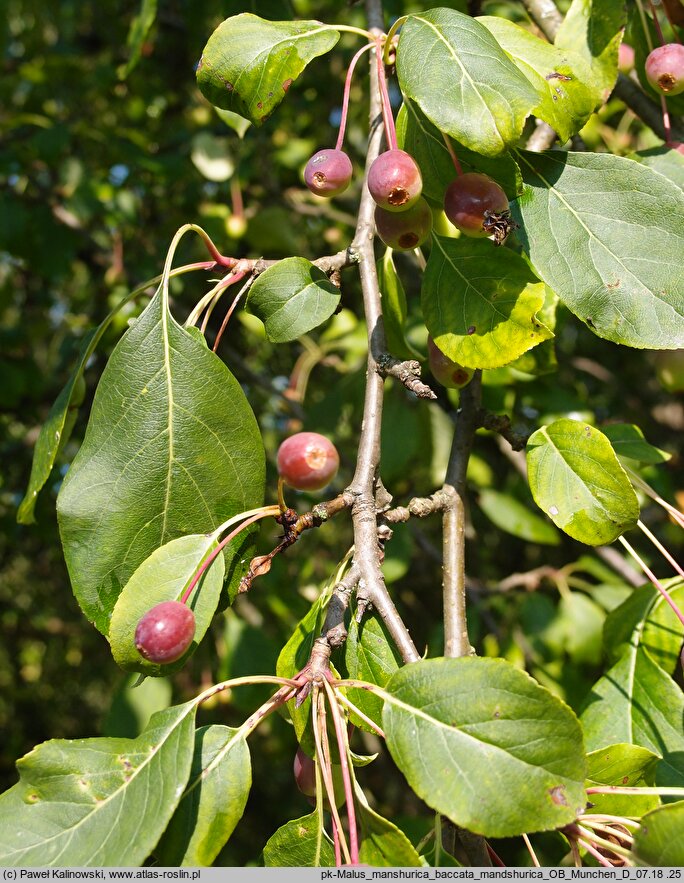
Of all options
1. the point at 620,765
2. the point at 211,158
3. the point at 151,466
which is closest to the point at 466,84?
the point at 151,466

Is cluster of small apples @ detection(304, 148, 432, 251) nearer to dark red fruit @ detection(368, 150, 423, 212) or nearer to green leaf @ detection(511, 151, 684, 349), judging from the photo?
dark red fruit @ detection(368, 150, 423, 212)

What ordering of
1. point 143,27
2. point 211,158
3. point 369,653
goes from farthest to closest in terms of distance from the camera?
1. point 211,158
2. point 143,27
3. point 369,653

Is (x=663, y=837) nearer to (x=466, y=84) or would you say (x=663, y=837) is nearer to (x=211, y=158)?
(x=466, y=84)

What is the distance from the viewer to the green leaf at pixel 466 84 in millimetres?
837

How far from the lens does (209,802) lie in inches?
33.4

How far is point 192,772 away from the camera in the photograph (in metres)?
0.87

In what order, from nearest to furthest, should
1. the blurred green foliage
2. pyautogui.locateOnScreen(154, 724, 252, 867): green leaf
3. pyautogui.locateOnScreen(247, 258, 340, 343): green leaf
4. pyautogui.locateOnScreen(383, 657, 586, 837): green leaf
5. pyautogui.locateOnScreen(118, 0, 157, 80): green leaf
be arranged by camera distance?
pyautogui.locateOnScreen(383, 657, 586, 837): green leaf
pyautogui.locateOnScreen(154, 724, 252, 867): green leaf
pyautogui.locateOnScreen(247, 258, 340, 343): green leaf
pyautogui.locateOnScreen(118, 0, 157, 80): green leaf
the blurred green foliage

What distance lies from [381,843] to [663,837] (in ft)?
0.85

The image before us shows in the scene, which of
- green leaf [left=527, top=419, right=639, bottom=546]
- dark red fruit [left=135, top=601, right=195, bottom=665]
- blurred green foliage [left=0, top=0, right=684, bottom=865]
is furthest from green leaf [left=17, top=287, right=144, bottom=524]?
blurred green foliage [left=0, top=0, right=684, bottom=865]

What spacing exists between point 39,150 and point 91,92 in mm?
974

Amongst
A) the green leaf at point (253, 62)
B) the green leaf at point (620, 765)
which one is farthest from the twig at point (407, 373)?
the green leaf at point (620, 765)

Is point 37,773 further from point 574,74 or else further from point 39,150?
point 39,150

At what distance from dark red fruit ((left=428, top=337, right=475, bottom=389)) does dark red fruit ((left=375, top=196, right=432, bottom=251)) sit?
0.45 ft

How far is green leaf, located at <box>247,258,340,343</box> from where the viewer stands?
1.06 metres
